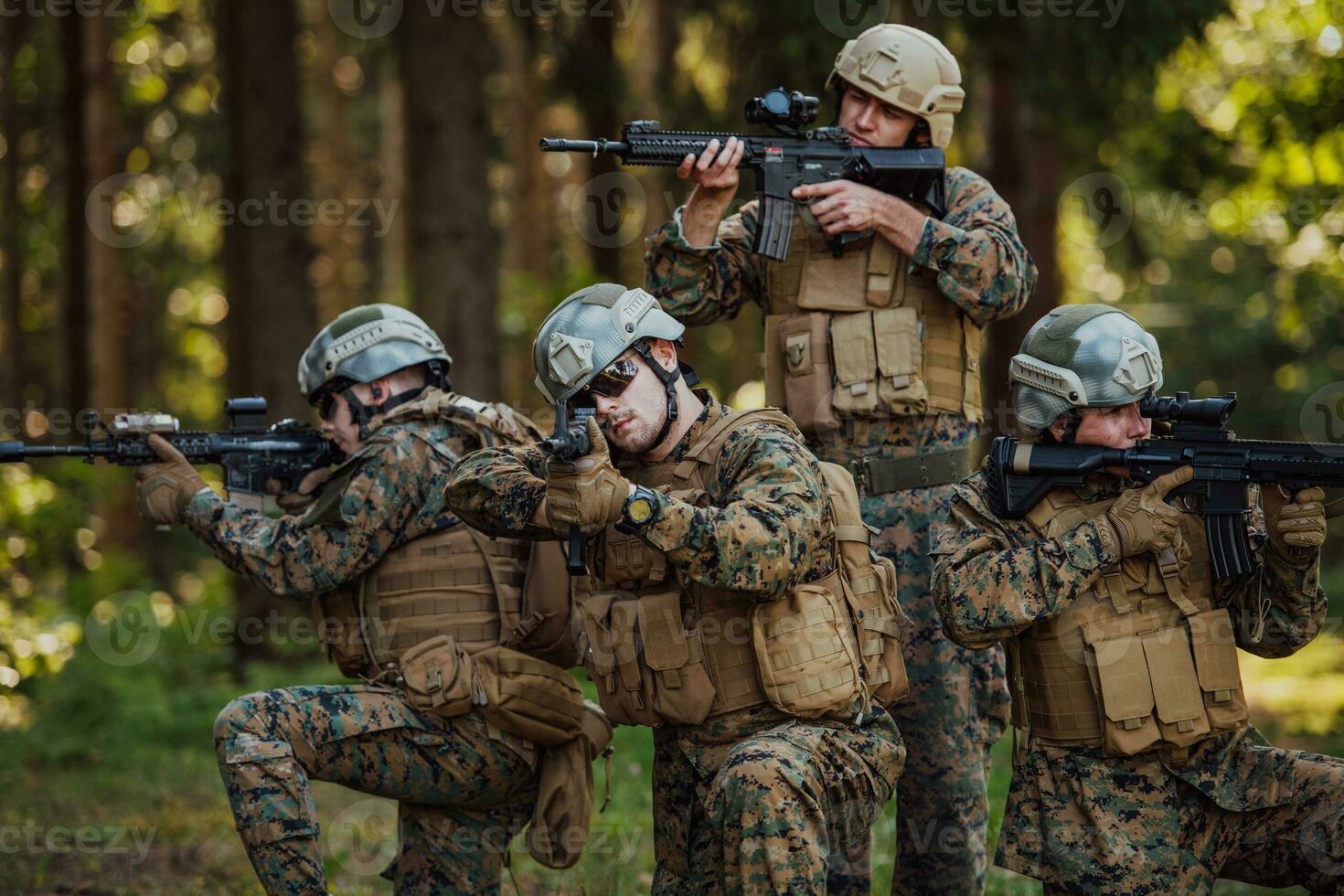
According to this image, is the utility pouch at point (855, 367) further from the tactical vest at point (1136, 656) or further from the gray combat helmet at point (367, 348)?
the gray combat helmet at point (367, 348)

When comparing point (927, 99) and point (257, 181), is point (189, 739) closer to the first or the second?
point (257, 181)

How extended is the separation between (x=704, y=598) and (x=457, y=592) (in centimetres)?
124

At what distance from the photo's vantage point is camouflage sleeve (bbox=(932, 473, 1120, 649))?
15.1ft

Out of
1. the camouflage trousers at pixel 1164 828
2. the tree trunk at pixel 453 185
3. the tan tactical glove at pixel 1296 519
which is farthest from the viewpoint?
the tree trunk at pixel 453 185

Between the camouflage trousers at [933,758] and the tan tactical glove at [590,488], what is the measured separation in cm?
164

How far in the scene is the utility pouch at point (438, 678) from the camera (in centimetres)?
538

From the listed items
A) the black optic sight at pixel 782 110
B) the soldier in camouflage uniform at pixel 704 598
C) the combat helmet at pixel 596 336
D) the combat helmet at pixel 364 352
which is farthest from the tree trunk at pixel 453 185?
the combat helmet at pixel 596 336

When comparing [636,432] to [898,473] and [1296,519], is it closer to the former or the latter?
[898,473]

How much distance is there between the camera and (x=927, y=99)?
5809 mm

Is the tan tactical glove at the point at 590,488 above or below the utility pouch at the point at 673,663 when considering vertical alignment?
above

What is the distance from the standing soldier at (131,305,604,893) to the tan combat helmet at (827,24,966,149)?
1.89 m

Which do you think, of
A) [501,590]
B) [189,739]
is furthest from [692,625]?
[189,739]

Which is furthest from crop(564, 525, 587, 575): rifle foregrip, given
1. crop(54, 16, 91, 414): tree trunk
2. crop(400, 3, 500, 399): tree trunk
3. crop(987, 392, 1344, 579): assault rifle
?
crop(54, 16, 91, 414): tree trunk

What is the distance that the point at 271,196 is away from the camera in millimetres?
11781
